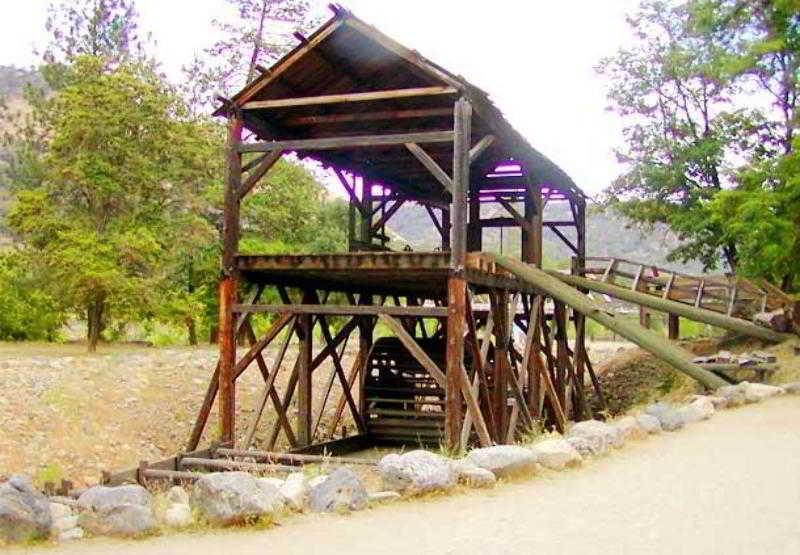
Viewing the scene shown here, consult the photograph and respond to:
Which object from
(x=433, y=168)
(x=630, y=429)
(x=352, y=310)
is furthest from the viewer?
(x=352, y=310)

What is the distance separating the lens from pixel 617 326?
1422cm

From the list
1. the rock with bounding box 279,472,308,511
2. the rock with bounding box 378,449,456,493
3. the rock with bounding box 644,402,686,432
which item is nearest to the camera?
the rock with bounding box 279,472,308,511

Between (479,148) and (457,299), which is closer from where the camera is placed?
(457,299)

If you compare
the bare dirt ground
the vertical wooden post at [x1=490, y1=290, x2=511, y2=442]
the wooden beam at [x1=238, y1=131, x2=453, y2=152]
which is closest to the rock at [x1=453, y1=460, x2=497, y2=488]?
the wooden beam at [x1=238, y1=131, x2=453, y2=152]

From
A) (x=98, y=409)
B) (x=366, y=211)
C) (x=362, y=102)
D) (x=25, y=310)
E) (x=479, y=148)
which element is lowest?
(x=98, y=409)

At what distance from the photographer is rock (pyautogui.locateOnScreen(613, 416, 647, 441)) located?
36.7ft

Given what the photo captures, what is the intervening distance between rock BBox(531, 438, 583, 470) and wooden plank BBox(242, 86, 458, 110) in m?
5.68

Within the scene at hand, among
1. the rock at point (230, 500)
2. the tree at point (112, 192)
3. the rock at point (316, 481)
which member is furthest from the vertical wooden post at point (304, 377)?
the tree at point (112, 192)

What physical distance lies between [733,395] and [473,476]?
8.51 meters

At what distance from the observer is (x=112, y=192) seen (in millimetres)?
23406

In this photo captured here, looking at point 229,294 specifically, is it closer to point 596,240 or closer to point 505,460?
point 505,460

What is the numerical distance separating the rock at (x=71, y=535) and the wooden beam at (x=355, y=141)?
7.61 meters

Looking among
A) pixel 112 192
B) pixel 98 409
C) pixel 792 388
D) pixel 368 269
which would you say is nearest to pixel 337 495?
pixel 368 269

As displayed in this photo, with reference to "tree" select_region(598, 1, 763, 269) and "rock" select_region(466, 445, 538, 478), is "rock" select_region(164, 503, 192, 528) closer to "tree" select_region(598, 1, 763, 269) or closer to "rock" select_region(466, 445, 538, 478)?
"rock" select_region(466, 445, 538, 478)
